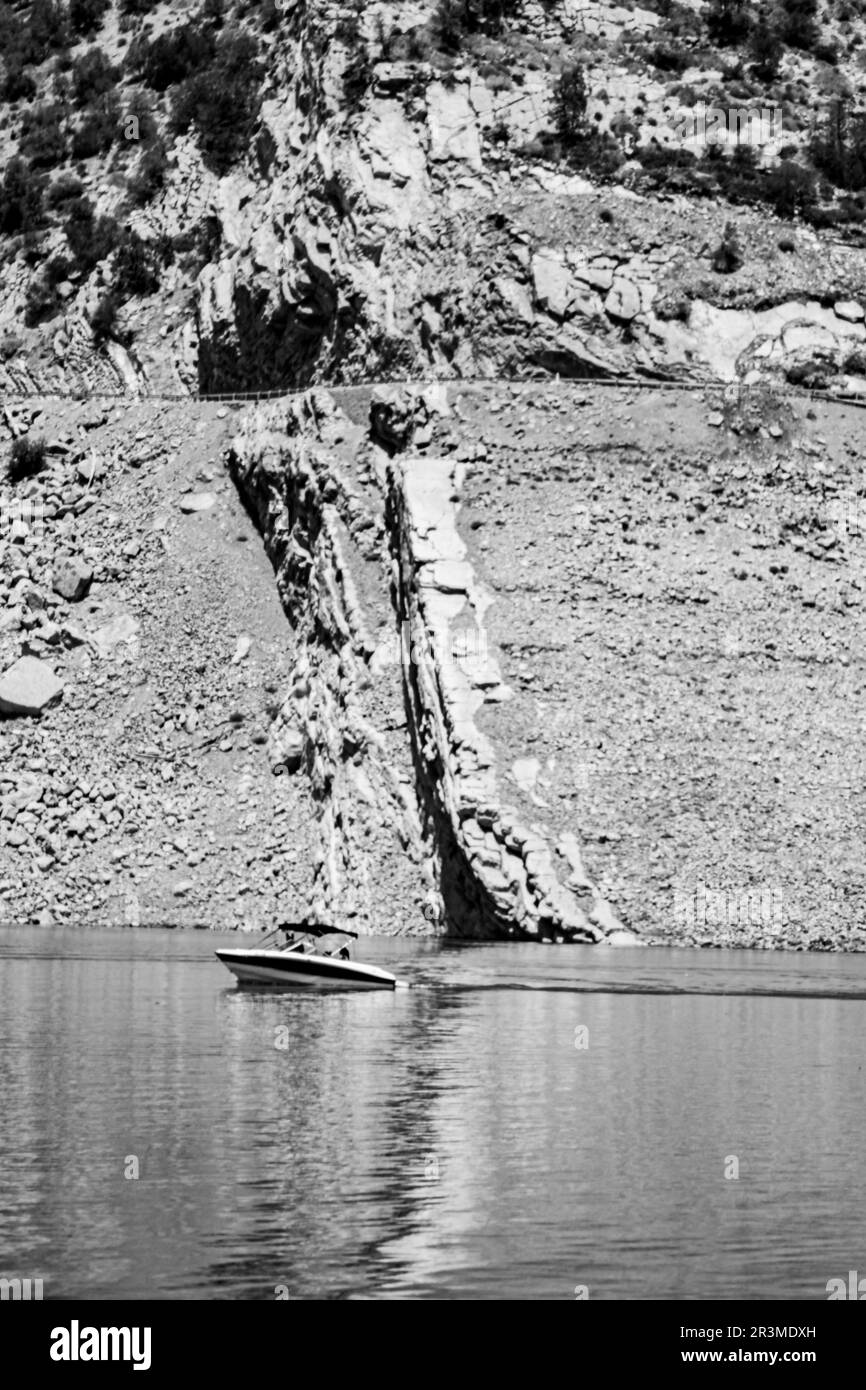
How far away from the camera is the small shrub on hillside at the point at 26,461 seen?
A: 271ft

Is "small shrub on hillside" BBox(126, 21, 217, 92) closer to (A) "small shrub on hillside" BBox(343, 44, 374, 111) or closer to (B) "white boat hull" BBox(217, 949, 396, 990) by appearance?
(A) "small shrub on hillside" BBox(343, 44, 374, 111)

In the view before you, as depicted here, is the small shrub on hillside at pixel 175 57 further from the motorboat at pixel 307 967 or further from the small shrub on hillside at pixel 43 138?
the motorboat at pixel 307 967

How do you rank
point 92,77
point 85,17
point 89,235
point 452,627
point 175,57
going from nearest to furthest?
point 452,627 < point 89,235 < point 175,57 < point 92,77 < point 85,17

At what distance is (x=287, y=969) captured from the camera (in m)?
51.6

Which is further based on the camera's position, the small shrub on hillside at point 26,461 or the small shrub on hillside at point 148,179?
the small shrub on hillside at point 148,179

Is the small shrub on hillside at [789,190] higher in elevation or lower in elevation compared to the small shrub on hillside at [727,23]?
lower

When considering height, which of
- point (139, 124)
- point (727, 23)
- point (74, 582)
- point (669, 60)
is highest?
point (727, 23)

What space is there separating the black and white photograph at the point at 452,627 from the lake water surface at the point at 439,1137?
0.20 metres

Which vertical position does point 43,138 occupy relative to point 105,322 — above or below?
above

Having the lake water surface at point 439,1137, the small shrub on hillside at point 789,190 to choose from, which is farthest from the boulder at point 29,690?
the small shrub on hillside at point 789,190

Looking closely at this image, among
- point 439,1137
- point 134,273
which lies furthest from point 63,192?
point 439,1137

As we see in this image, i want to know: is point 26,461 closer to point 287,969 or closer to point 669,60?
point 669,60

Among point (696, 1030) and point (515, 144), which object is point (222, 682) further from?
point (696, 1030)

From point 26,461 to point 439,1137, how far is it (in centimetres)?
5501
